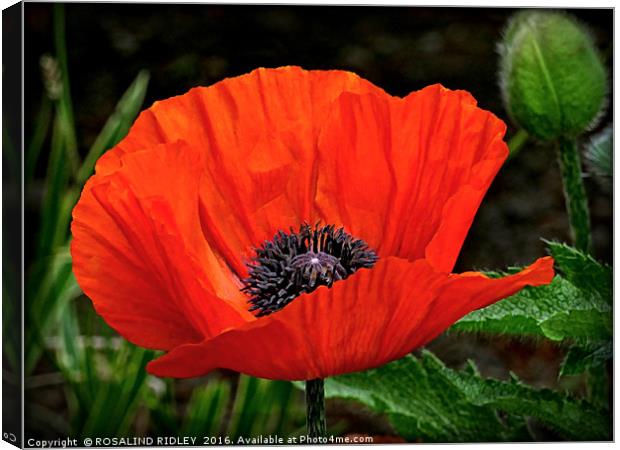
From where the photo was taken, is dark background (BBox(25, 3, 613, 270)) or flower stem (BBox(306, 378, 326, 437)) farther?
dark background (BBox(25, 3, 613, 270))

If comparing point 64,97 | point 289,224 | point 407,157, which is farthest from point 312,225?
point 64,97

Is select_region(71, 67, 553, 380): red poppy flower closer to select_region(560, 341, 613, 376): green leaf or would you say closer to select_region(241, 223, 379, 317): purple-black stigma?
select_region(241, 223, 379, 317): purple-black stigma

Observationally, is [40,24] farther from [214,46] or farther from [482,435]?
[482,435]

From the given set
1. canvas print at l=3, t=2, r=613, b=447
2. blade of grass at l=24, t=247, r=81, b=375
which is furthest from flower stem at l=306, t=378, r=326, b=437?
blade of grass at l=24, t=247, r=81, b=375

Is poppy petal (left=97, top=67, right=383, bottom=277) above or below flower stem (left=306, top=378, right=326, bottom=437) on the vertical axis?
above

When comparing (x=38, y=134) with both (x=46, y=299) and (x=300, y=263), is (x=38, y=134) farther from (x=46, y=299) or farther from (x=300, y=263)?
(x=300, y=263)

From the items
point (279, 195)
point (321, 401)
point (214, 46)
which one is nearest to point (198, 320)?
point (321, 401)
